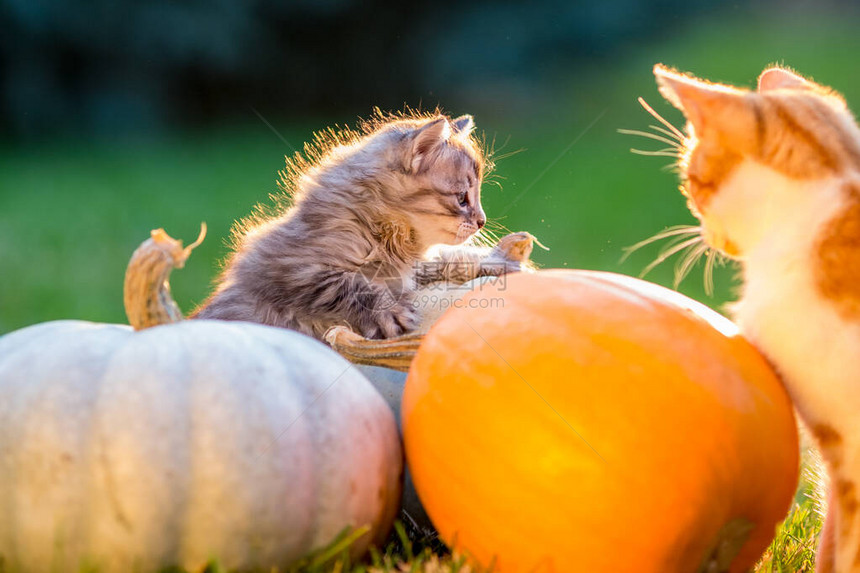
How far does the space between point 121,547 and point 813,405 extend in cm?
94

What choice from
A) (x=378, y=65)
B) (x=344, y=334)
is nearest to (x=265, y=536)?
(x=344, y=334)

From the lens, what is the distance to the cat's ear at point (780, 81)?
4.72 feet

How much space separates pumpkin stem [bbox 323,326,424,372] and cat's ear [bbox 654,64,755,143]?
60cm

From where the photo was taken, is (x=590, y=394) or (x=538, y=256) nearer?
(x=590, y=394)

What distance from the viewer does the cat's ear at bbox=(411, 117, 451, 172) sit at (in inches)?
92.7

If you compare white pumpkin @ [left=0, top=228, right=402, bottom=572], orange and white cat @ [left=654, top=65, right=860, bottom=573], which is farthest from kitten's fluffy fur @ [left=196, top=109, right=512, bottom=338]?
white pumpkin @ [left=0, top=228, right=402, bottom=572]

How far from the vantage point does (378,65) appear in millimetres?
5969

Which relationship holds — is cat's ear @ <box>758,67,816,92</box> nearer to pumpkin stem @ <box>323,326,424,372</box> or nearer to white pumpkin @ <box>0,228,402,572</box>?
pumpkin stem @ <box>323,326,424,372</box>

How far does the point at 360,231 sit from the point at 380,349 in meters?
0.72

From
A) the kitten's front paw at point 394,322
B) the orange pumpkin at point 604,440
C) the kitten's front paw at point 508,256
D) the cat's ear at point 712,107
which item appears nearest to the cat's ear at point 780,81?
the cat's ear at point 712,107

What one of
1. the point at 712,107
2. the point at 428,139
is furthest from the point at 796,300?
the point at 428,139

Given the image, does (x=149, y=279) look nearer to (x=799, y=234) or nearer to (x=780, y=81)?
(x=799, y=234)

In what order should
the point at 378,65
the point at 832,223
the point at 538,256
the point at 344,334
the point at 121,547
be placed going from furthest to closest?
the point at 378,65 → the point at 538,256 → the point at 344,334 → the point at 832,223 → the point at 121,547

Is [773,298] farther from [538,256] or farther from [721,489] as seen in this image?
[538,256]
